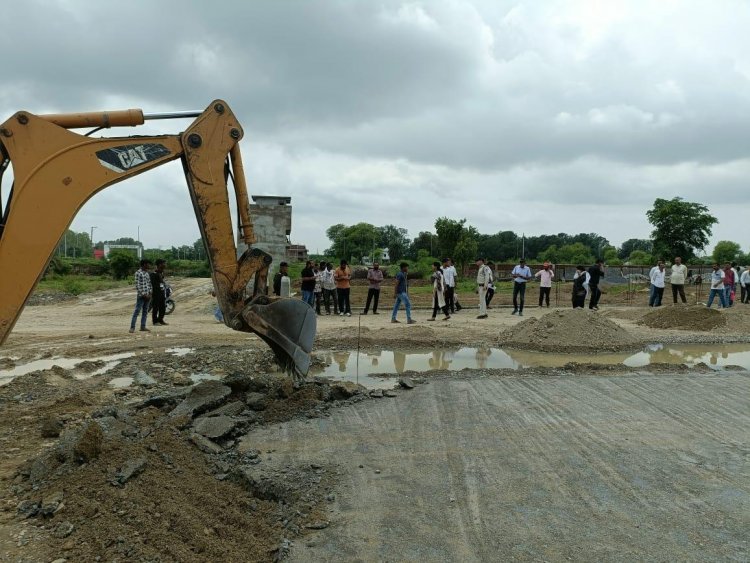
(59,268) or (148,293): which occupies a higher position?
(148,293)

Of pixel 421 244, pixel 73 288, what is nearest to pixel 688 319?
pixel 73 288

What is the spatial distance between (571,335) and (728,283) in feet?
34.4

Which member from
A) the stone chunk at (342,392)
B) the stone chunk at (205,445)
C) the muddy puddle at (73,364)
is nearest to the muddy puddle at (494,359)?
the stone chunk at (342,392)

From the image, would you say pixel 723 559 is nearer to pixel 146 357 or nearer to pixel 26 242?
pixel 26 242

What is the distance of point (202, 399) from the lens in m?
6.16

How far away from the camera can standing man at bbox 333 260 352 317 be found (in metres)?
16.8

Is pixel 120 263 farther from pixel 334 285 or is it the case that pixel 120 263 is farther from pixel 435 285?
pixel 435 285

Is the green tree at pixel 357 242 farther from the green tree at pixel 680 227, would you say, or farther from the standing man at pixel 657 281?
the standing man at pixel 657 281

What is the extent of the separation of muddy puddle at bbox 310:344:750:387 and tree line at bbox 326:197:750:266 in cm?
3129

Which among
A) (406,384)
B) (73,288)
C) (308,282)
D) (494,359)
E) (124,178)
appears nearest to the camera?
(124,178)

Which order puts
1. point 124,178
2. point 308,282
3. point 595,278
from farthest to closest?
point 595,278, point 308,282, point 124,178

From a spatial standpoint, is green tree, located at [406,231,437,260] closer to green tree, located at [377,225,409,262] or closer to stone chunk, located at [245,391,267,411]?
green tree, located at [377,225,409,262]

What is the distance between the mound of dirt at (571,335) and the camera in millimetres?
11361

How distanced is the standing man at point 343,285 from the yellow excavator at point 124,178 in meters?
10.0
